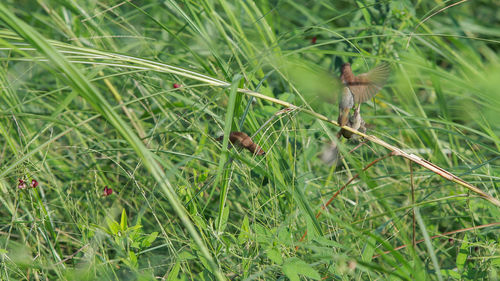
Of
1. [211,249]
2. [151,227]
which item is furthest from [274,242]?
[151,227]

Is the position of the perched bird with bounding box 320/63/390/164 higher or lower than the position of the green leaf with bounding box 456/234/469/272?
higher

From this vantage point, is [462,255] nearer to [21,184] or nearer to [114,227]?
[114,227]

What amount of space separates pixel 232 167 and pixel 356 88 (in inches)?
16.7

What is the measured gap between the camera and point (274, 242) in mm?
1241

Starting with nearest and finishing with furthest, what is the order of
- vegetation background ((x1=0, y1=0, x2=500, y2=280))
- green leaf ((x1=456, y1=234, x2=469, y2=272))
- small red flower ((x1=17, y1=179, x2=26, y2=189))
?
vegetation background ((x1=0, y1=0, x2=500, y2=280)), green leaf ((x1=456, y1=234, x2=469, y2=272)), small red flower ((x1=17, y1=179, x2=26, y2=189))

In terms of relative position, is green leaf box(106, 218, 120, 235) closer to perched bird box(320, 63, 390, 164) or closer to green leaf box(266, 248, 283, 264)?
green leaf box(266, 248, 283, 264)

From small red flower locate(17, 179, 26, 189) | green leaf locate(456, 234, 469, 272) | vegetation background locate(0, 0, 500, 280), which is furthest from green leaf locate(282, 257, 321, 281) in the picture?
small red flower locate(17, 179, 26, 189)

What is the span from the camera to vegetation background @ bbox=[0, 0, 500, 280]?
1.19 metres

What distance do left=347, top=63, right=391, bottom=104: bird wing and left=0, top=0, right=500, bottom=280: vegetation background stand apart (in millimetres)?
35

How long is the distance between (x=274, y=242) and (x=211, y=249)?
180mm

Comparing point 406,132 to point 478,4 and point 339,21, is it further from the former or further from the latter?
point 478,4

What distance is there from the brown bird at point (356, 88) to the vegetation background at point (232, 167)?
0.04m

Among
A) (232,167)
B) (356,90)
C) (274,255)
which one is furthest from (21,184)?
(356,90)

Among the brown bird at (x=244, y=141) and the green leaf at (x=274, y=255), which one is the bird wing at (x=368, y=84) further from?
the green leaf at (x=274, y=255)
